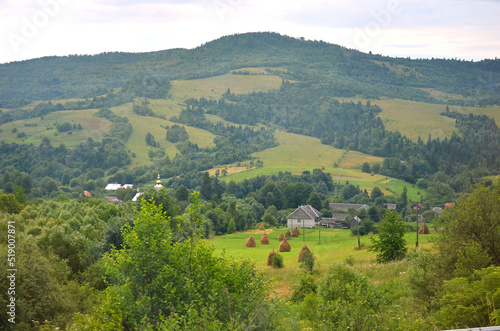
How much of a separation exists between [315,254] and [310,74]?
515 ft

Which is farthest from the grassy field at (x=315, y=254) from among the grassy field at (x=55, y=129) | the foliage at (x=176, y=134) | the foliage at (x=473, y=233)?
the grassy field at (x=55, y=129)

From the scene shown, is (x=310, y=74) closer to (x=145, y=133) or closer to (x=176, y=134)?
(x=176, y=134)

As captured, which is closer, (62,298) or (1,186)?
(62,298)

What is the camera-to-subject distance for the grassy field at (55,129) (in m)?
102

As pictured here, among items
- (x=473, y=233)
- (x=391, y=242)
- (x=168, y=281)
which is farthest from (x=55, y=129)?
(x=168, y=281)

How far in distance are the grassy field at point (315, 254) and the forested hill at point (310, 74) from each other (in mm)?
112997

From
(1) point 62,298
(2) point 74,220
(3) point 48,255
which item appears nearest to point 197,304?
(1) point 62,298

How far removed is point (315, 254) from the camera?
31344 mm

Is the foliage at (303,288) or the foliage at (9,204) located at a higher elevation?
the foliage at (9,204)

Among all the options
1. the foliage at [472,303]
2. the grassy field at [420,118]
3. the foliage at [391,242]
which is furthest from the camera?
the grassy field at [420,118]

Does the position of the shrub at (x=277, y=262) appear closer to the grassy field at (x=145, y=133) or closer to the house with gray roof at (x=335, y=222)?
the house with gray roof at (x=335, y=222)

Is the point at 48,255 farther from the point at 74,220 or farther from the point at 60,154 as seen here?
the point at 60,154

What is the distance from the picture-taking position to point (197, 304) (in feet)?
24.4

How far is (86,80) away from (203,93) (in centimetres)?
5079
